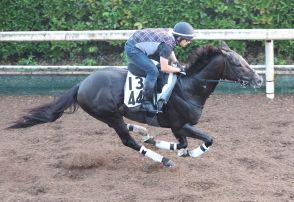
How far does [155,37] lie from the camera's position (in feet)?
23.9

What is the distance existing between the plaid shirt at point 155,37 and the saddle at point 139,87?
1.12 ft

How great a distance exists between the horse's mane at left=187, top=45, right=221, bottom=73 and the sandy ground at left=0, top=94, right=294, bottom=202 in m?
1.19

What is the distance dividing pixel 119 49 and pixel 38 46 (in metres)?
1.47

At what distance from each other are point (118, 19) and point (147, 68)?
3.85m

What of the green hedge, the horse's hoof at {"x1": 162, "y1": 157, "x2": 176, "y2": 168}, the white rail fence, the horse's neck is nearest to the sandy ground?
the horse's hoof at {"x1": 162, "y1": 157, "x2": 176, "y2": 168}

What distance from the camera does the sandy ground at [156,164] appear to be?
6742 millimetres

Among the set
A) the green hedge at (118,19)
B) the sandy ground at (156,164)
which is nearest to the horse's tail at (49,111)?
the sandy ground at (156,164)

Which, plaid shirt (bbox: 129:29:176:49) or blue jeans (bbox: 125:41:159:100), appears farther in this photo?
blue jeans (bbox: 125:41:159:100)

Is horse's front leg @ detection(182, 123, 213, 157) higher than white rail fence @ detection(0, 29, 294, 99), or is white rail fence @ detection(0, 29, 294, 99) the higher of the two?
white rail fence @ detection(0, 29, 294, 99)

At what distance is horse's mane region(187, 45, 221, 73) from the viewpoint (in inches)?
A: 291

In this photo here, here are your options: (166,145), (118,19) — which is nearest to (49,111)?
(166,145)

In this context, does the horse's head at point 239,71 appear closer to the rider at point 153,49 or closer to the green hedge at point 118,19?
the rider at point 153,49

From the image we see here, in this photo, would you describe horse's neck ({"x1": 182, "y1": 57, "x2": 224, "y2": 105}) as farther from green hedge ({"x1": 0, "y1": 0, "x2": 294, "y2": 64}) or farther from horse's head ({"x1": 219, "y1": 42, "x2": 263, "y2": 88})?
green hedge ({"x1": 0, "y1": 0, "x2": 294, "y2": 64})

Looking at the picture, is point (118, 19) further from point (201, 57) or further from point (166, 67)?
point (166, 67)
